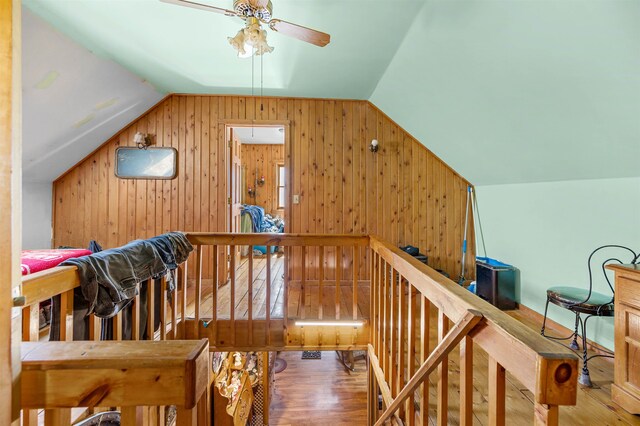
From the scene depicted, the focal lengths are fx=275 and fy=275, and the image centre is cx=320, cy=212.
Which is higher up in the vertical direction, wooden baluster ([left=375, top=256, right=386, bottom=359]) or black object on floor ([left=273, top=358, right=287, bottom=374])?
wooden baluster ([left=375, top=256, right=386, bottom=359])

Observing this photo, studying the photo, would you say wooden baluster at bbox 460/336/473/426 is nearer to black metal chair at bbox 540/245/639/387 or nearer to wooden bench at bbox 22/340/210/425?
wooden bench at bbox 22/340/210/425

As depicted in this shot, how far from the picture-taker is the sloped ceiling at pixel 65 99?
7.59ft

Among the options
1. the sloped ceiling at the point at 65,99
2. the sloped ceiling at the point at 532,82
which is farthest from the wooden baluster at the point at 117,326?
the sloped ceiling at the point at 532,82

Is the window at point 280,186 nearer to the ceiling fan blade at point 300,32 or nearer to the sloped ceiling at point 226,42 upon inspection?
the sloped ceiling at point 226,42

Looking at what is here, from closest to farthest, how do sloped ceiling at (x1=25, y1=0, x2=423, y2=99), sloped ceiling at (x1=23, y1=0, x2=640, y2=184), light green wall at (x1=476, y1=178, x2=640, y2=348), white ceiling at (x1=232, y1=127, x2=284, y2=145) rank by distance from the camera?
sloped ceiling at (x1=23, y1=0, x2=640, y2=184)
sloped ceiling at (x1=25, y1=0, x2=423, y2=99)
light green wall at (x1=476, y1=178, x2=640, y2=348)
white ceiling at (x1=232, y1=127, x2=284, y2=145)

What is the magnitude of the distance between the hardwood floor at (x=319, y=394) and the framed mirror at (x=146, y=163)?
11.8ft

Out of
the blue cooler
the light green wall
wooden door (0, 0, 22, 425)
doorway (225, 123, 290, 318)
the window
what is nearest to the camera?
wooden door (0, 0, 22, 425)

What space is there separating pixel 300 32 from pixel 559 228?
2953mm

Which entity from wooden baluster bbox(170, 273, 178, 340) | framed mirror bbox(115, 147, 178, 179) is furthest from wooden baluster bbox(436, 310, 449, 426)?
framed mirror bbox(115, 147, 178, 179)

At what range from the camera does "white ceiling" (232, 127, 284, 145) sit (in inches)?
228

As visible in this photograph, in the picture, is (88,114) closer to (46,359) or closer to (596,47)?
(46,359)

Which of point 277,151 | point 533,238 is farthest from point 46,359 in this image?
point 277,151

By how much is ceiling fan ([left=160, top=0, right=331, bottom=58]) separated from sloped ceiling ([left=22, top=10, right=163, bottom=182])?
1.60 meters

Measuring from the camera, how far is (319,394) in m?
4.14
